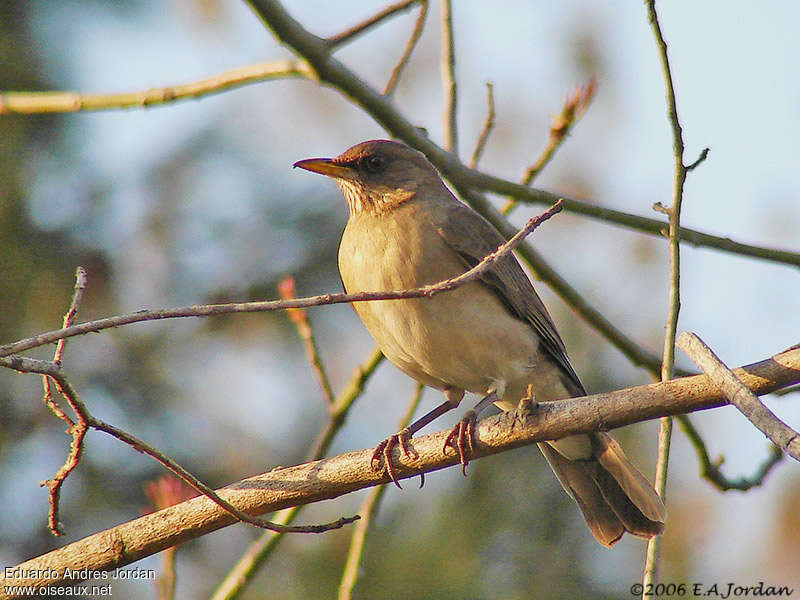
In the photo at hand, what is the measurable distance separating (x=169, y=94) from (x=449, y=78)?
1451mm

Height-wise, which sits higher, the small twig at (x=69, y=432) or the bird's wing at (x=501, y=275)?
the bird's wing at (x=501, y=275)

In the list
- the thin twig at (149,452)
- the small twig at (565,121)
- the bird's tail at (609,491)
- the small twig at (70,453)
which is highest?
the small twig at (565,121)

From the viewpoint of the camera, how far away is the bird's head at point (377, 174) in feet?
17.4

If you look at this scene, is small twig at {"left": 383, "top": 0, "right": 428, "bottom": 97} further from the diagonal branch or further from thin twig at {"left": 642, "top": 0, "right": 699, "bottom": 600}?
thin twig at {"left": 642, "top": 0, "right": 699, "bottom": 600}

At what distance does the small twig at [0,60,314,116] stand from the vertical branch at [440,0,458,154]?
0.98 metres

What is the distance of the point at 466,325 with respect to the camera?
4629 mm

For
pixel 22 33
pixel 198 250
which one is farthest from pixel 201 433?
pixel 22 33

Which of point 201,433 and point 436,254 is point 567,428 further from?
point 201,433

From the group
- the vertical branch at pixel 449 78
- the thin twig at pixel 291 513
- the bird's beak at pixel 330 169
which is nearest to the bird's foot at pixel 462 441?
the thin twig at pixel 291 513

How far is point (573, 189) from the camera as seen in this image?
39.0 ft

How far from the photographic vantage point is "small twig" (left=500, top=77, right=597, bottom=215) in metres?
4.86

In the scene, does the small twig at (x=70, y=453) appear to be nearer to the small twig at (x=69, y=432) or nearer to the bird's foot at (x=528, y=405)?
the small twig at (x=69, y=432)

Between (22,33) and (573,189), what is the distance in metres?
6.58

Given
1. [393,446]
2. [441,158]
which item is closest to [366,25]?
[441,158]
